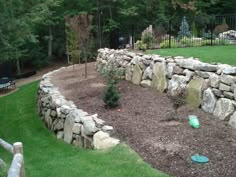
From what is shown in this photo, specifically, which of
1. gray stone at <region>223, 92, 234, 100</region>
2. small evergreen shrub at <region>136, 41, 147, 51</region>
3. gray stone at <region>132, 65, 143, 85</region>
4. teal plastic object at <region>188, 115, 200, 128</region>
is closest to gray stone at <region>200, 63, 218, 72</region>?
gray stone at <region>223, 92, 234, 100</region>

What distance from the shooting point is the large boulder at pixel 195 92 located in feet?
20.3

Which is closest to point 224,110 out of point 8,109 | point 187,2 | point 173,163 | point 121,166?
point 173,163

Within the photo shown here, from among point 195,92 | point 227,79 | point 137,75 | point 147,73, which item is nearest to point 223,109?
point 227,79

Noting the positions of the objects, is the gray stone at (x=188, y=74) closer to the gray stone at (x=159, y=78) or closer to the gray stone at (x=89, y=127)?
the gray stone at (x=159, y=78)

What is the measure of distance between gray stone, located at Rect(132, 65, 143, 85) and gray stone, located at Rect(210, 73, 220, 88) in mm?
2617

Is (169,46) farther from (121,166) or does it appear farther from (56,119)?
(121,166)

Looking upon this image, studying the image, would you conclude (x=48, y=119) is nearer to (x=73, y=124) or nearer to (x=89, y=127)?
(x=73, y=124)

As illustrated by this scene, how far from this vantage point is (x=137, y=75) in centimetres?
845

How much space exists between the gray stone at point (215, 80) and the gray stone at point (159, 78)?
148 cm

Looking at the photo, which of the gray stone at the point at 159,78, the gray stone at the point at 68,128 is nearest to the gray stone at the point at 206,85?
the gray stone at the point at 159,78

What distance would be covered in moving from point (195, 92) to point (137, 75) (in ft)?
7.86

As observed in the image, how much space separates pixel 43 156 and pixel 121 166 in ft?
6.08

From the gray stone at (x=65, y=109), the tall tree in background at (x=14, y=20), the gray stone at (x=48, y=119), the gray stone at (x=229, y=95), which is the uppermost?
the tall tree in background at (x=14, y=20)

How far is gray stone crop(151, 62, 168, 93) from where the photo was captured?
733cm
